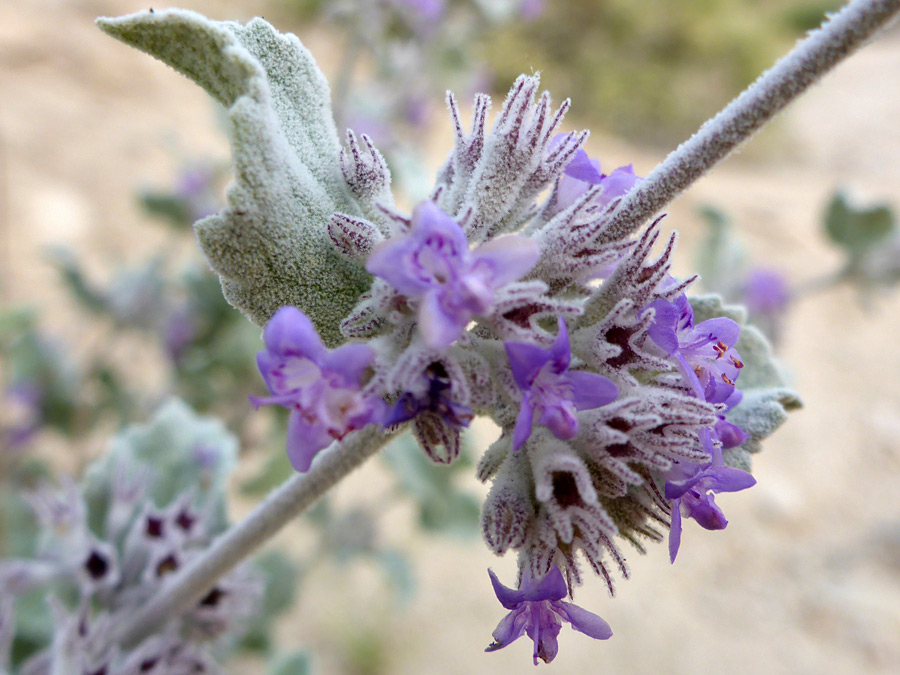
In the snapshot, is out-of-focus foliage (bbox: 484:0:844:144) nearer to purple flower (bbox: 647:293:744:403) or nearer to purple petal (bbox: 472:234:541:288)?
purple flower (bbox: 647:293:744:403)

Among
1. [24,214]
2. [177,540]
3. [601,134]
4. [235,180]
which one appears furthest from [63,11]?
[235,180]

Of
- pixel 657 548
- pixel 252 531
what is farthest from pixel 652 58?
pixel 252 531

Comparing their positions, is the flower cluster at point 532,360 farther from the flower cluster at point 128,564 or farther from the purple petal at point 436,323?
the flower cluster at point 128,564

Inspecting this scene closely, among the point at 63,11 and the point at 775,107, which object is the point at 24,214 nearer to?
the point at 63,11

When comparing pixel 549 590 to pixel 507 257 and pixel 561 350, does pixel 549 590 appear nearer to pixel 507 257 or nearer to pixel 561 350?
pixel 561 350

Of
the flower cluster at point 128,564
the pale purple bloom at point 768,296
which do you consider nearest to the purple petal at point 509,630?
the flower cluster at point 128,564
